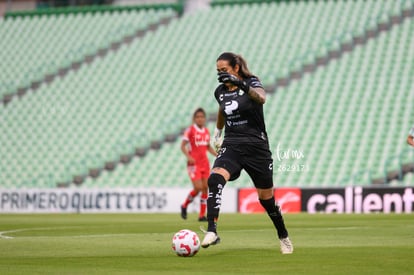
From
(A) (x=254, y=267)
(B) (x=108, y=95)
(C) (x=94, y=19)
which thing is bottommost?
(A) (x=254, y=267)

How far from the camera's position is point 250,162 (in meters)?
11.4

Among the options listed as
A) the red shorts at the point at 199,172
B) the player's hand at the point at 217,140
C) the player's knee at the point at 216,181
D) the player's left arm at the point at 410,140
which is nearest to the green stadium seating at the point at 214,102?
the red shorts at the point at 199,172

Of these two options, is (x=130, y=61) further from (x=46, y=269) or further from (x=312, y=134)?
(x=46, y=269)

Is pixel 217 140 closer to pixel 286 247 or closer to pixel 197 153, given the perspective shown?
pixel 286 247

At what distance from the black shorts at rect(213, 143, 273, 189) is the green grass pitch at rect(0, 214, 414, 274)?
90cm

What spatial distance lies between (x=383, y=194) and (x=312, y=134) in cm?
611

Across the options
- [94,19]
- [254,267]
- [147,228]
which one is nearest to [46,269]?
[254,267]

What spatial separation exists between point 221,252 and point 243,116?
1.69 m

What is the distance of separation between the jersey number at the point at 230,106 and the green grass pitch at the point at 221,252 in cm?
172

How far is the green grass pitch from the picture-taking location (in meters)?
9.35

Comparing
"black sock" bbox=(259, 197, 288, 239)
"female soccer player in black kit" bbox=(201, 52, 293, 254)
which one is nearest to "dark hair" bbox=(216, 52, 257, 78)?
"female soccer player in black kit" bbox=(201, 52, 293, 254)

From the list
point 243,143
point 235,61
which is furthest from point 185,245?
point 235,61

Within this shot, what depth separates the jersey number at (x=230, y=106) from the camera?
11.4 metres

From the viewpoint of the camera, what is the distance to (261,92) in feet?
36.6
